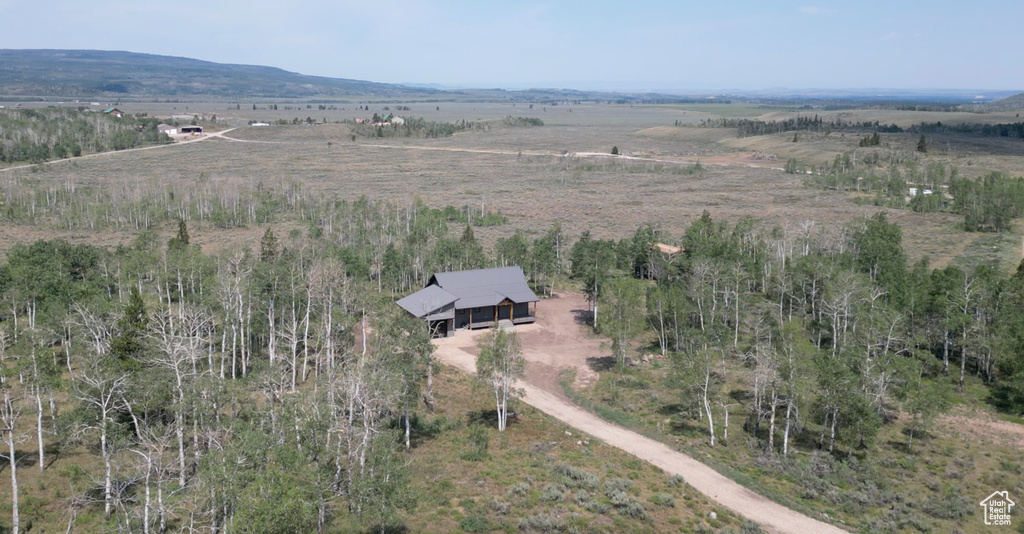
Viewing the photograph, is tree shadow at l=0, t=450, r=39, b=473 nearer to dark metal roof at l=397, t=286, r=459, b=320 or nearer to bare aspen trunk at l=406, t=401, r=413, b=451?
bare aspen trunk at l=406, t=401, r=413, b=451

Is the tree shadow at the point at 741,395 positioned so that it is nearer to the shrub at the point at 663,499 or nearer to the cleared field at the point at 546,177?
the shrub at the point at 663,499

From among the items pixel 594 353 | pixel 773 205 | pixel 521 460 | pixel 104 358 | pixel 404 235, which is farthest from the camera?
pixel 773 205

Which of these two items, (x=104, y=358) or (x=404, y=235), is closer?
(x=104, y=358)

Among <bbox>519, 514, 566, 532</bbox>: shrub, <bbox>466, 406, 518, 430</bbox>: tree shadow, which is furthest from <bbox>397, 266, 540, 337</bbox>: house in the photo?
<bbox>519, 514, 566, 532</bbox>: shrub

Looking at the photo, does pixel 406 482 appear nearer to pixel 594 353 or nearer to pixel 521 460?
pixel 521 460

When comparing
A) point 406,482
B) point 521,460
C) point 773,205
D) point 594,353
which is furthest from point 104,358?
point 773,205

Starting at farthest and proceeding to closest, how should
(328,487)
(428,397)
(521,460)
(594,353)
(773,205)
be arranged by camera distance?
(773,205) → (594,353) → (428,397) → (521,460) → (328,487)

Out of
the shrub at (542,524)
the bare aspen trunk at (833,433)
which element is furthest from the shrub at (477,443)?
the bare aspen trunk at (833,433)

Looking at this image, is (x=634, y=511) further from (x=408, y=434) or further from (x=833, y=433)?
(x=833, y=433)

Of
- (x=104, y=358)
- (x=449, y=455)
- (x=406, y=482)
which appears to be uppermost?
(x=104, y=358)
